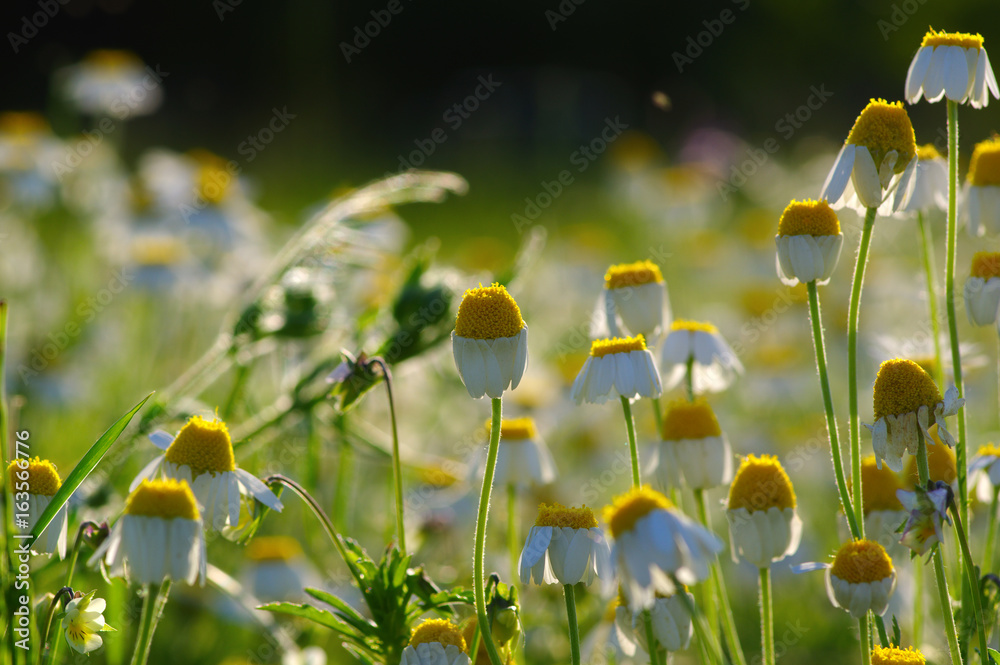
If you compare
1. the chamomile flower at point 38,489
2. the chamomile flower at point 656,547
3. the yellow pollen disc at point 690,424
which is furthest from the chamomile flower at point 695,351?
the chamomile flower at point 38,489

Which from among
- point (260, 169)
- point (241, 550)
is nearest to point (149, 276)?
point (241, 550)

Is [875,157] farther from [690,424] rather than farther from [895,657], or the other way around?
[895,657]

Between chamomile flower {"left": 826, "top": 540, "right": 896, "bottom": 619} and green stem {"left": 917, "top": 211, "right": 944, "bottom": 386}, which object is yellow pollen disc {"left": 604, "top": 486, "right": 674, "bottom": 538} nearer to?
chamomile flower {"left": 826, "top": 540, "right": 896, "bottom": 619}

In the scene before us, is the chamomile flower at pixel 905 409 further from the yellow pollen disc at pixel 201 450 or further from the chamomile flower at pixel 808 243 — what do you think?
the yellow pollen disc at pixel 201 450

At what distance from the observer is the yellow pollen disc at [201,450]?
141cm

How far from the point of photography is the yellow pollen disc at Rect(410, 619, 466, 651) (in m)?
1.36

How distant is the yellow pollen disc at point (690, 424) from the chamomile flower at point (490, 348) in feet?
1.56

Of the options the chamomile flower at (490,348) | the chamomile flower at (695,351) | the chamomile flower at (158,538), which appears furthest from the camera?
the chamomile flower at (695,351)

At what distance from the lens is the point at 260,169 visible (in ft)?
38.9

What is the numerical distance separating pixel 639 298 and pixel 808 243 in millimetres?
402

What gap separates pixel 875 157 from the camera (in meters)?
1.49

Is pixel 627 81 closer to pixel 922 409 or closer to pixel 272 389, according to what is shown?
pixel 272 389

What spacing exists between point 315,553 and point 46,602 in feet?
4.90

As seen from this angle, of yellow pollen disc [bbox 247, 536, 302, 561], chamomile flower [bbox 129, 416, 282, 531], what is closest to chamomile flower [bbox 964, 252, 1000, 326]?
chamomile flower [bbox 129, 416, 282, 531]
